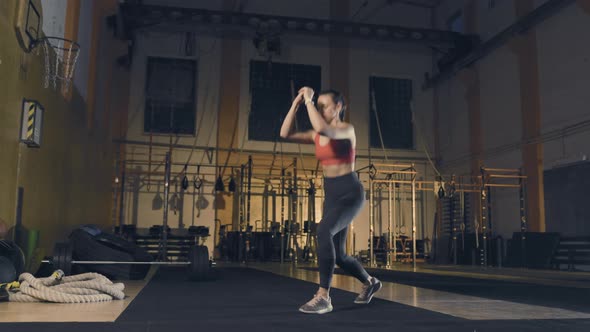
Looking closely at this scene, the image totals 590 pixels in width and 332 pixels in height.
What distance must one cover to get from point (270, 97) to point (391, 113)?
314cm

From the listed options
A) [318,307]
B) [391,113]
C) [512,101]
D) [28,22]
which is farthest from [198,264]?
[391,113]

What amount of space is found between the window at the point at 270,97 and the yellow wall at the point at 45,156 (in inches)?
174

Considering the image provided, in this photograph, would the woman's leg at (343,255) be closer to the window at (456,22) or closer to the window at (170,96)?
the window at (170,96)

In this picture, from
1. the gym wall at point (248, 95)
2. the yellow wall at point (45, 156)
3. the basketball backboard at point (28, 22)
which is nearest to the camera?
the yellow wall at point (45, 156)

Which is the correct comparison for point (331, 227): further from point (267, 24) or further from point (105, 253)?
point (267, 24)

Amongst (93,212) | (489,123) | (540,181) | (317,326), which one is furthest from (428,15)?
(317,326)

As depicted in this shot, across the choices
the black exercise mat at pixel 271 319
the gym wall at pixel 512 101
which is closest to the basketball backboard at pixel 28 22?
the black exercise mat at pixel 271 319

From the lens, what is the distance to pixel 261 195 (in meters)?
12.5

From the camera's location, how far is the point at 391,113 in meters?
13.3

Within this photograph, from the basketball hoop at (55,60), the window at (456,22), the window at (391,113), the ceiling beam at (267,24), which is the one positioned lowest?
the basketball hoop at (55,60)

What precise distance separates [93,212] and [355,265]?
687 centimetres

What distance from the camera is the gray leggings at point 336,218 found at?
8.48 ft

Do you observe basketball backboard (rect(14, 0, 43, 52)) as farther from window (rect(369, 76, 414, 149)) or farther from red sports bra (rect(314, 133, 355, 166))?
window (rect(369, 76, 414, 149))

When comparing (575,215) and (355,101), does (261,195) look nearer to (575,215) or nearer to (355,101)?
(355,101)
